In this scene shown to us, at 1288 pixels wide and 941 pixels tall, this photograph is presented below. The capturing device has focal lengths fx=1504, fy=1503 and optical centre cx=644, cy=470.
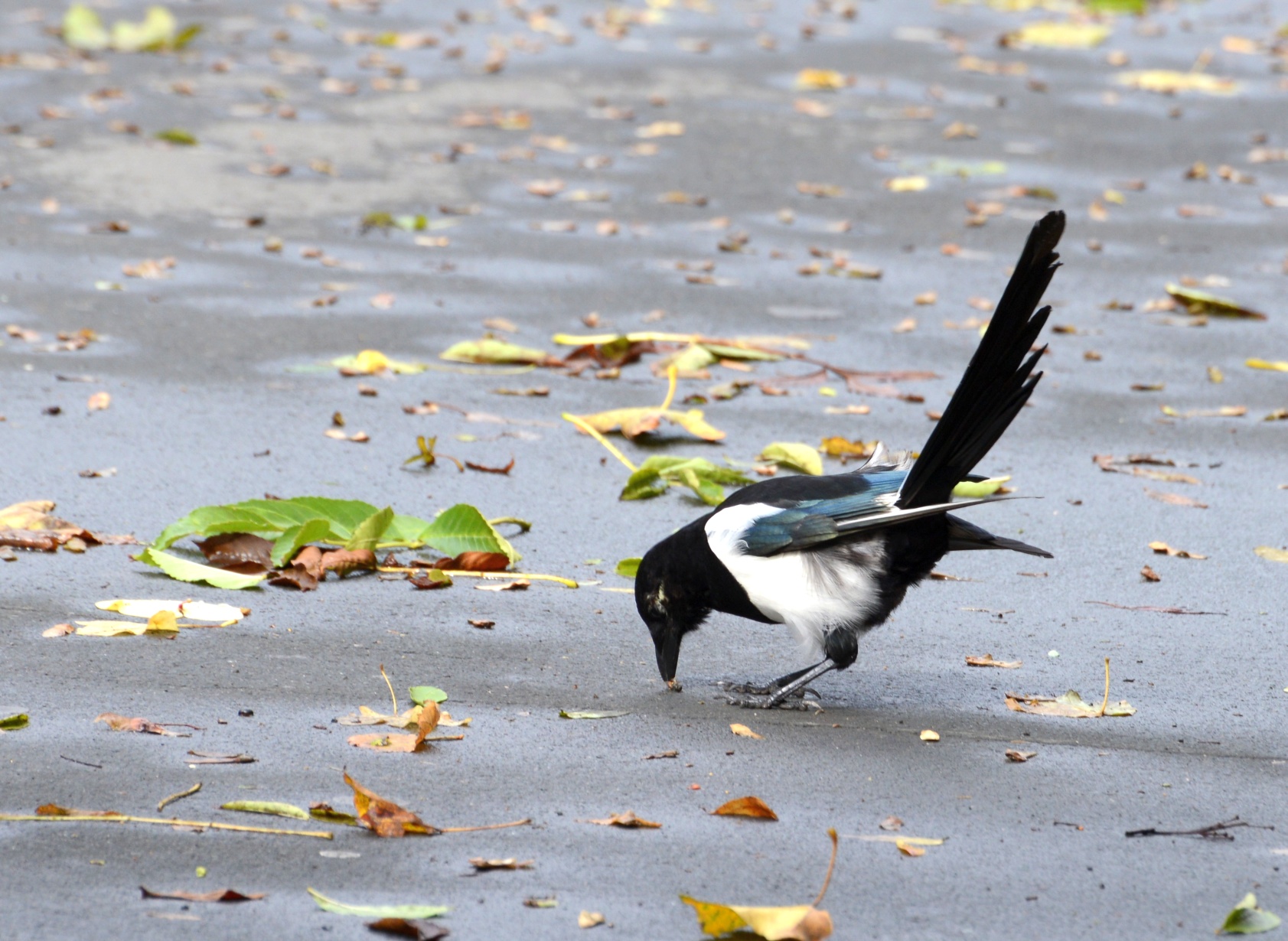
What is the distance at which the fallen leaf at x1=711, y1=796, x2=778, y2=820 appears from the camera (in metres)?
2.94

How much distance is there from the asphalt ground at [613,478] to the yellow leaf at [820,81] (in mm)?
120

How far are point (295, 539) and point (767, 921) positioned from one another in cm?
226

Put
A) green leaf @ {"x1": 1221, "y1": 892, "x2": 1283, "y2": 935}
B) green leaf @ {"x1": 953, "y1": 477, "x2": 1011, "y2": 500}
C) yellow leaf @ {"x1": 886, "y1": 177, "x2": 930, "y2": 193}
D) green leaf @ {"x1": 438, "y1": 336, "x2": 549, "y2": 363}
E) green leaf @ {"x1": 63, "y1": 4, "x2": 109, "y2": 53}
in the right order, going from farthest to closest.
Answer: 1. green leaf @ {"x1": 63, "y1": 4, "x2": 109, "y2": 53}
2. yellow leaf @ {"x1": 886, "y1": 177, "x2": 930, "y2": 193}
3. green leaf @ {"x1": 438, "y1": 336, "x2": 549, "y2": 363}
4. green leaf @ {"x1": 953, "y1": 477, "x2": 1011, "y2": 500}
5. green leaf @ {"x1": 1221, "y1": 892, "x2": 1283, "y2": 935}

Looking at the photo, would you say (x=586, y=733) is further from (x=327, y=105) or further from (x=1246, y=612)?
(x=327, y=105)

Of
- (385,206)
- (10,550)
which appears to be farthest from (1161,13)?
(10,550)

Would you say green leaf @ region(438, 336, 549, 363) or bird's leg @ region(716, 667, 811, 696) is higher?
green leaf @ region(438, 336, 549, 363)

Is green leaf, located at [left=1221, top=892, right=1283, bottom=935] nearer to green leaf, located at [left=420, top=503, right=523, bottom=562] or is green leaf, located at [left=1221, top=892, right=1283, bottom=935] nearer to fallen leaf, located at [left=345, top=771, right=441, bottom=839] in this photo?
fallen leaf, located at [left=345, top=771, right=441, bottom=839]

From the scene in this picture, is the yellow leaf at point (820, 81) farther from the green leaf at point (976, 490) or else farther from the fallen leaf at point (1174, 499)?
the green leaf at point (976, 490)

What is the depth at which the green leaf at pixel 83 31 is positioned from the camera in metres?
12.1

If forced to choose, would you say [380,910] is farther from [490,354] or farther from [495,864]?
[490,354]

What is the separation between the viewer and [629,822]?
2871mm

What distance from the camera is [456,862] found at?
2689mm

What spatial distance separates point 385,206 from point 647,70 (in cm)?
420

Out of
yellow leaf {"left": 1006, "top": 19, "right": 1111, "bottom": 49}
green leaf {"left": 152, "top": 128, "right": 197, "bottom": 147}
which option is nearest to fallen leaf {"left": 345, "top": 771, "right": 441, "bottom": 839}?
green leaf {"left": 152, "top": 128, "right": 197, "bottom": 147}
